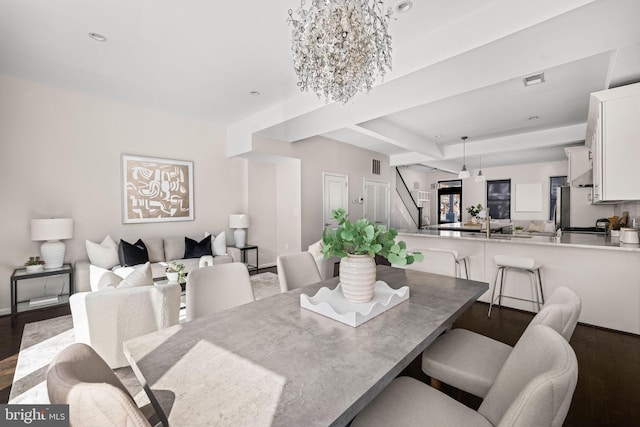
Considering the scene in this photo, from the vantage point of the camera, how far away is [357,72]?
6.32 feet

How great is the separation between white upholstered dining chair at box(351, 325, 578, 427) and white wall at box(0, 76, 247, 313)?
4.67 m

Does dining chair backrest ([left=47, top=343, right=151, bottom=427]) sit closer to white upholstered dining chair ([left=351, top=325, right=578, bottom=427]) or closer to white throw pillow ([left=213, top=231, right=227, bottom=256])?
white upholstered dining chair ([left=351, top=325, right=578, bottom=427])

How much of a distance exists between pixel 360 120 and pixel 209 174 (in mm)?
3023

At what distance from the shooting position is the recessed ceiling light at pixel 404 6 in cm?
223

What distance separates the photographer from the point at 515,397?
36.9 inches

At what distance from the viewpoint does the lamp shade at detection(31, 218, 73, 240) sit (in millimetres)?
3508

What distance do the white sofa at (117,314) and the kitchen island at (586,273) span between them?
85.0 inches

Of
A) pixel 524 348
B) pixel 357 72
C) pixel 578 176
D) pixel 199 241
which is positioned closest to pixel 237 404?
pixel 524 348

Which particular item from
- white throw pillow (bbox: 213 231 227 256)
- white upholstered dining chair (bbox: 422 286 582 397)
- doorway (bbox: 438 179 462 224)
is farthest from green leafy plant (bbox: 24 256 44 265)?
doorway (bbox: 438 179 462 224)

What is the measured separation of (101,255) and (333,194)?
4418mm

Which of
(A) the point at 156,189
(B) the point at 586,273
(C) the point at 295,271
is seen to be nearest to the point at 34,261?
(A) the point at 156,189

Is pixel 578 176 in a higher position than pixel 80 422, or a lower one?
higher

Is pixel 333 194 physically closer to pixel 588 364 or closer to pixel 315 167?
pixel 315 167

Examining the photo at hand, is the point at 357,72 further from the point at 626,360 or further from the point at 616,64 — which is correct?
the point at 626,360
